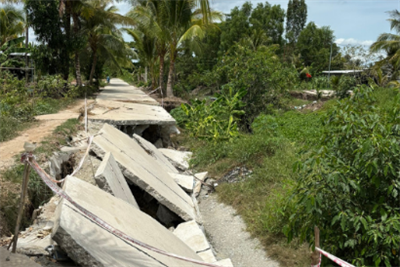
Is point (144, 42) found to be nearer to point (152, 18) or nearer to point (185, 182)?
point (152, 18)

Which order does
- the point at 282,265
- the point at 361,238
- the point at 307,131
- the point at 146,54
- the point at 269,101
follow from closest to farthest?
the point at 361,238, the point at 282,265, the point at 307,131, the point at 269,101, the point at 146,54

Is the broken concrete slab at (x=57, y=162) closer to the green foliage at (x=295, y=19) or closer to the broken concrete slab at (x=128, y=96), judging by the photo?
the broken concrete slab at (x=128, y=96)

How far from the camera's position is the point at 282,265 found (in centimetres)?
475

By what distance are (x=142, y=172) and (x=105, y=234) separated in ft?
8.73

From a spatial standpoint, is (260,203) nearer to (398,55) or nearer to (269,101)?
(269,101)

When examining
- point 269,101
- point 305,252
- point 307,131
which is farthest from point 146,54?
point 305,252

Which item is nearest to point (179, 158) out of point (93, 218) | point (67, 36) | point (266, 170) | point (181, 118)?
point (266, 170)

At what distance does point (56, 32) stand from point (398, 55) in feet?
58.4

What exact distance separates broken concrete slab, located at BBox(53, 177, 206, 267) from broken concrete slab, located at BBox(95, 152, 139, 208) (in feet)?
0.83

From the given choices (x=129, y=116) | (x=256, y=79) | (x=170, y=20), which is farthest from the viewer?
(x=170, y=20)

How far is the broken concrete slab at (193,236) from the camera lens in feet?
15.9

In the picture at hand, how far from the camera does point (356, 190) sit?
327 centimetres

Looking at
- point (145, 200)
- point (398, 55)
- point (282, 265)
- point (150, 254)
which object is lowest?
point (282, 265)

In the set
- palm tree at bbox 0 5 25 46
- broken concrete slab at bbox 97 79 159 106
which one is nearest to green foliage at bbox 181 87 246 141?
broken concrete slab at bbox 97 79 159 106
